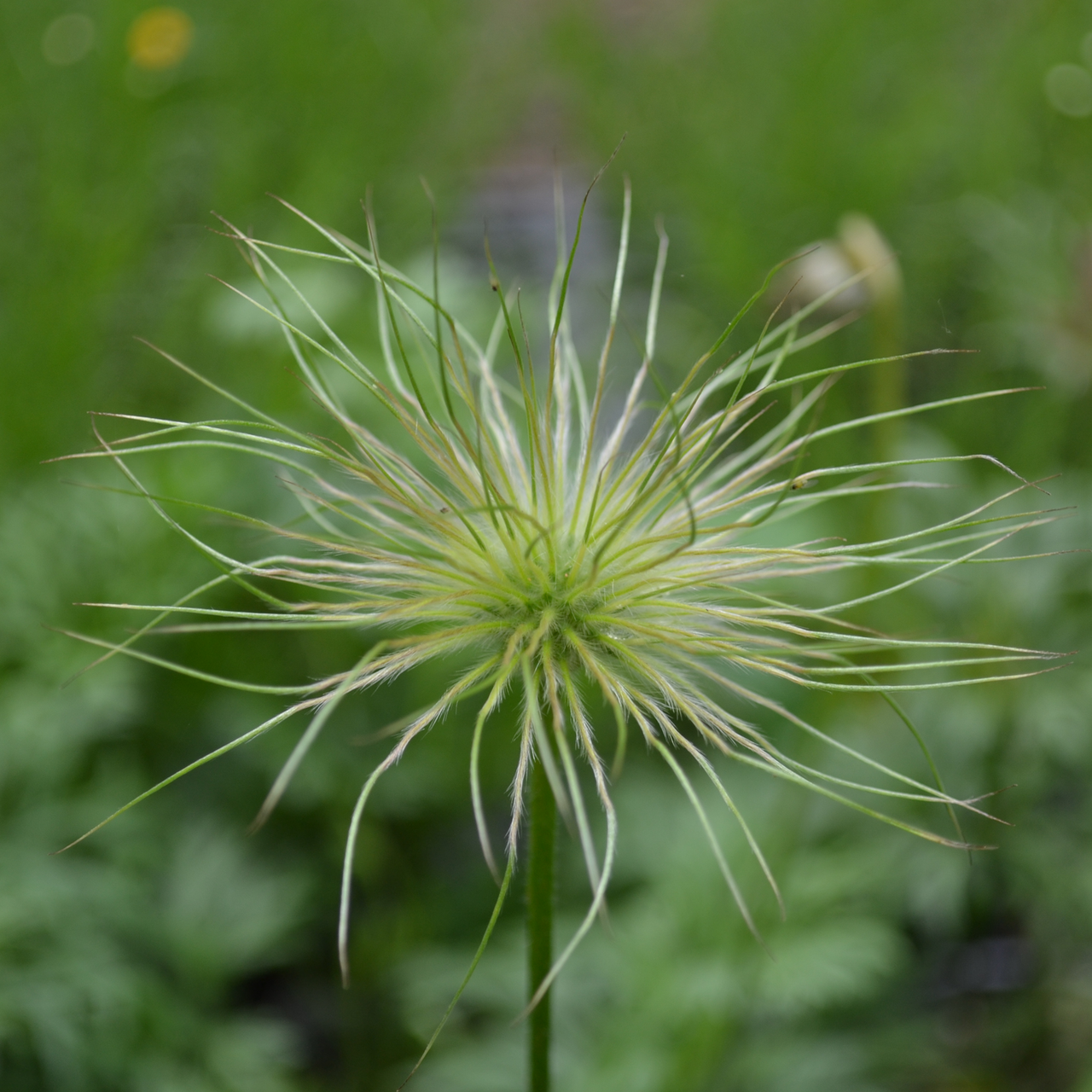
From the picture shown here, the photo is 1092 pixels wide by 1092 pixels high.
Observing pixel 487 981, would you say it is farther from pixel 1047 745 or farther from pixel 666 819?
pixel 1047 745

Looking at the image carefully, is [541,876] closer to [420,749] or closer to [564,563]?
[564,563]

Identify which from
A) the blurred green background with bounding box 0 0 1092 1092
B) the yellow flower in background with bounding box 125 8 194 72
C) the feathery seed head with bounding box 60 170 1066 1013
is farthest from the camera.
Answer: the yellow flower in background with bounding box 125 8 194 72

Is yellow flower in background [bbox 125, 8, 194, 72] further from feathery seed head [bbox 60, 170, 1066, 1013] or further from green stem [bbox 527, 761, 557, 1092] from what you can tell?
green stem [bbox 527, 761, 557, 1092]

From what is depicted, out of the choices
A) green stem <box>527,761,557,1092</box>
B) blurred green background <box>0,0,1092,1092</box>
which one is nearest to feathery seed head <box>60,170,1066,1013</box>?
green stem <box>527,761,557,1092</box>

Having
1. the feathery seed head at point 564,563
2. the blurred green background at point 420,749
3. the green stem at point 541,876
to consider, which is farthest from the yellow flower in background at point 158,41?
the green stem at point 541,876

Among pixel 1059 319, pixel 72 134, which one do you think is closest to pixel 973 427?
pixel 1059 319
